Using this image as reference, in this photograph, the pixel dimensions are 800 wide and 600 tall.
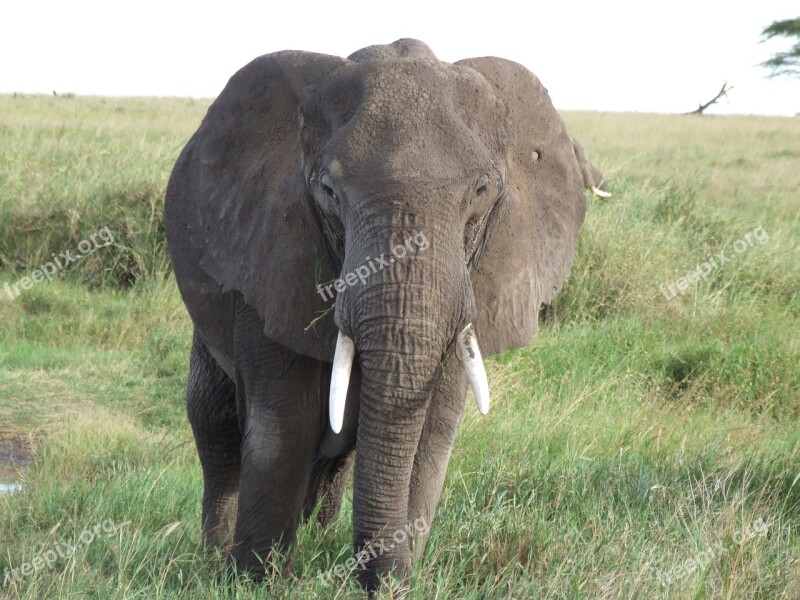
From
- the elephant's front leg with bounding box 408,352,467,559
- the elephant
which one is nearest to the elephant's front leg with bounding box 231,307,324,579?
the elephant

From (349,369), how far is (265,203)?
0.76 metres

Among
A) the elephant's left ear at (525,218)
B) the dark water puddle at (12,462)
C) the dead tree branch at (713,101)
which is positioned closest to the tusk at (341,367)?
the elephant's left ear at (525,218)

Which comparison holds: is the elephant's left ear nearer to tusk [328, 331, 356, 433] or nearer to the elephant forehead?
the elephant forehead

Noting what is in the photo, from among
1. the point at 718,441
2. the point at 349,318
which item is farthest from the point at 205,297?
the point at 718,441

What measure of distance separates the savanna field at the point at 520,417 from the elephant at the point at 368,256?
351 mm

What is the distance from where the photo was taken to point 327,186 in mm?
3162

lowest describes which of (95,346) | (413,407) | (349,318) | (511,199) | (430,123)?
(95,346)

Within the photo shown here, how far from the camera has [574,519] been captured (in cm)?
432

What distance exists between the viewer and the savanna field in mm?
3664

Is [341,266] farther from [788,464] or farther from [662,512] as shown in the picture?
[788,464]

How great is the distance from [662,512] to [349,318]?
183 cm

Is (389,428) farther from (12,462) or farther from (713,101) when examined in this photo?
(713,101)

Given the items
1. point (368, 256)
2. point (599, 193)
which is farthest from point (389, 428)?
point (599, 193)

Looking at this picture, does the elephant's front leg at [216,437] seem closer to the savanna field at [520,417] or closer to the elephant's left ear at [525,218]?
the savanna field at [520,417]
